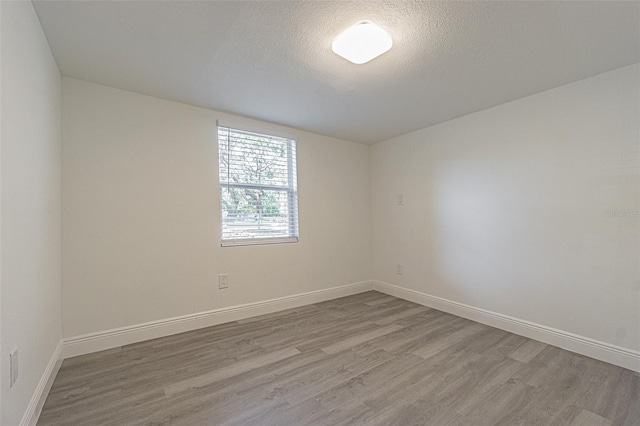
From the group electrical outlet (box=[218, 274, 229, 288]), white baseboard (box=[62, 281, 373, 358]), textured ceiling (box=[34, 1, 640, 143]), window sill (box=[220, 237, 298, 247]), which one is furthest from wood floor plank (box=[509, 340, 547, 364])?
electrical outlet (box=[218, 274, 229, 288])

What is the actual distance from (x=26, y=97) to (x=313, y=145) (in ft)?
8.49

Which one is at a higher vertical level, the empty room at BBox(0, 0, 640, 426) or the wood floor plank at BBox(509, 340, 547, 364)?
the empty room at BBox(0, 0, 640, 426)

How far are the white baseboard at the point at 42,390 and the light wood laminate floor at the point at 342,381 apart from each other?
43 mm

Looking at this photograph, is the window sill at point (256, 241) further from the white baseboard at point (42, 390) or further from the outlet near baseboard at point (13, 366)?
the outlet near baseboard at point (13, 366)

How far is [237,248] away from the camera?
297 centimetres

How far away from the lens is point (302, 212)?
347cm

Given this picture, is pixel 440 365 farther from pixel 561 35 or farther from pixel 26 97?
pixel 26 97

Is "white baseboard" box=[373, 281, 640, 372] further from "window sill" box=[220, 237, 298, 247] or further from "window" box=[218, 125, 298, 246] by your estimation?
"window" box=[218, 125, 298, 246]

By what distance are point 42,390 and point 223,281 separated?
1.43m

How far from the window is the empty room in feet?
0.08

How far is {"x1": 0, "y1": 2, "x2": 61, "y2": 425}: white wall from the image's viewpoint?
1.19 metres

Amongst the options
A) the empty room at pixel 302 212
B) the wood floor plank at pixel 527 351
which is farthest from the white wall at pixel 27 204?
the wood floor plank at pixel 527 351

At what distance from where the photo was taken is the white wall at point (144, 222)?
2.22 metres

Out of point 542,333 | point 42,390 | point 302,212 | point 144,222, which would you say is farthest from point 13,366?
point 542,333
